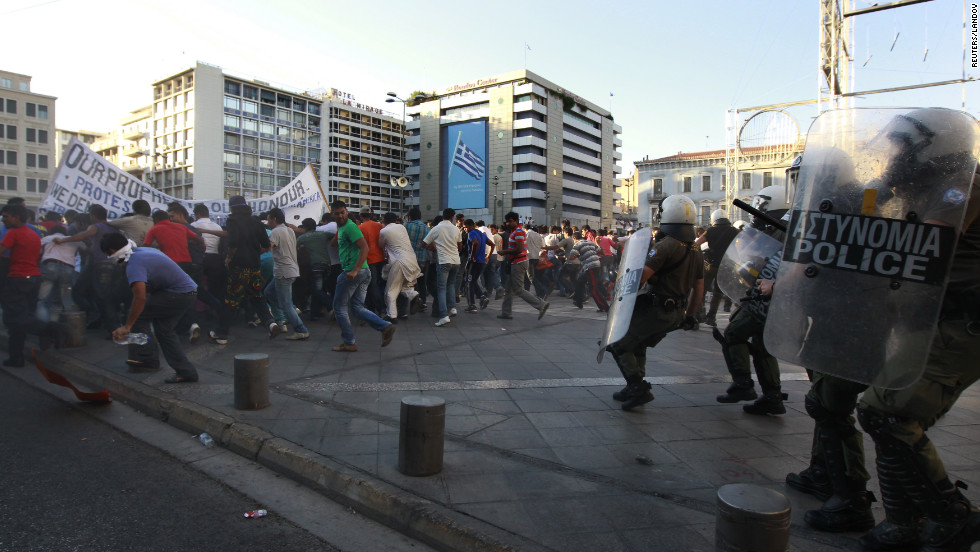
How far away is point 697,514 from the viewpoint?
2834 mm

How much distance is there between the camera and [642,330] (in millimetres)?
4543

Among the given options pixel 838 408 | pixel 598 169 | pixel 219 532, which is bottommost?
pixel 219 532

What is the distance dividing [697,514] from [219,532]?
239 cm

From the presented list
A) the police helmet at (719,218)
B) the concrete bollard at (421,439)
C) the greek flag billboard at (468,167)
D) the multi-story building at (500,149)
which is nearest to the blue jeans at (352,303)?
the concrete bollard at (421,439)

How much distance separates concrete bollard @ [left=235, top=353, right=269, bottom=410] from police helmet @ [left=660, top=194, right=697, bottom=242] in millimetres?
3410

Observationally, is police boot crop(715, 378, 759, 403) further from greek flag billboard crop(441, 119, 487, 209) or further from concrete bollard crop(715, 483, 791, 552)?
greek flag billboard crop(441, 119, 487, 209)

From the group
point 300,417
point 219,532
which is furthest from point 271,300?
point 219,532

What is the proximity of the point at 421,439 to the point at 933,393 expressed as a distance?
2451 millimetres

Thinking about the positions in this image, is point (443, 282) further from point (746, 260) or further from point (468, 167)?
point (468, 167)

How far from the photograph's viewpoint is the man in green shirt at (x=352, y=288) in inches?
270

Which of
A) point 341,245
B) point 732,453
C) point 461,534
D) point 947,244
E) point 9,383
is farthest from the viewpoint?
point 341,245

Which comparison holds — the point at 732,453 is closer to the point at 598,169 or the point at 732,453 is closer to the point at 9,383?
the point at 9,383

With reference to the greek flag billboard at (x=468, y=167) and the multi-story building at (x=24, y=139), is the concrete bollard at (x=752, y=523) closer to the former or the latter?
the greek flag billboard at (x=468, y=167)

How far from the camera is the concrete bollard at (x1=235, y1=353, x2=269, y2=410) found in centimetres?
449
